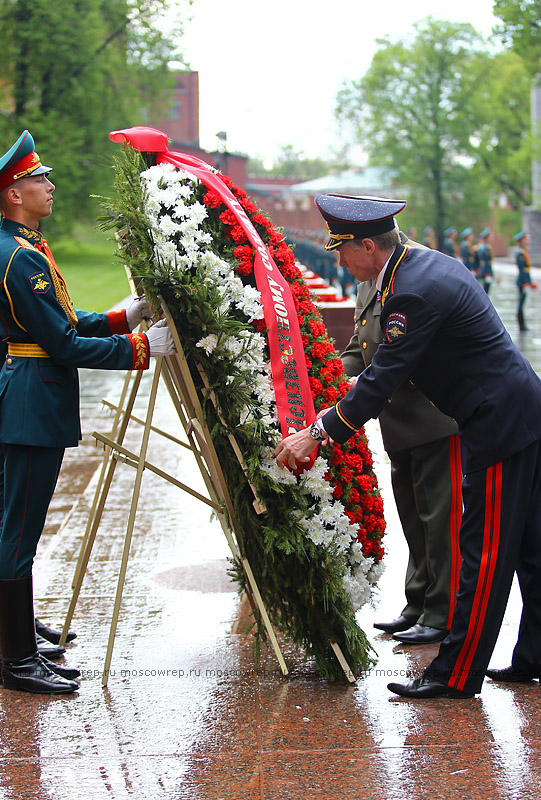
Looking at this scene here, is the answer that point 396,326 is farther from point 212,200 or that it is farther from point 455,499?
point 455,499

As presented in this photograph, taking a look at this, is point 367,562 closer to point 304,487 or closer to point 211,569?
point 304,487

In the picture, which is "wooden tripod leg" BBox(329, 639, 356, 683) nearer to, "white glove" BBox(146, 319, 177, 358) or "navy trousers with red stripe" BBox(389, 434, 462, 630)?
"navy trousers with red stripe" BBox(389, 434, 462, 630)

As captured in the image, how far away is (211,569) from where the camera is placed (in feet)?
17.7

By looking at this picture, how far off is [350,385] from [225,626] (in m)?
1.29

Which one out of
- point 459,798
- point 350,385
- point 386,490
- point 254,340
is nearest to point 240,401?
point 254,340

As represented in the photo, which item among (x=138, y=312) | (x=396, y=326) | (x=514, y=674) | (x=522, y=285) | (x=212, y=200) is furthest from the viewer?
(x=522, y=285)

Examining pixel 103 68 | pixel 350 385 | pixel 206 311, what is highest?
pixel 103 68

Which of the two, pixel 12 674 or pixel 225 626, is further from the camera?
pixel 225 626

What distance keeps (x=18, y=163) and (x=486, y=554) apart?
7.66ft

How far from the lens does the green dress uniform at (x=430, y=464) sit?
13.7 ft

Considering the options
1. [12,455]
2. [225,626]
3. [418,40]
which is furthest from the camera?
[418,40]

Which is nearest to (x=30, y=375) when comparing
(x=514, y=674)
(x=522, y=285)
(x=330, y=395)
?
(x=330, y=395)

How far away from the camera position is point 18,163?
12.5 ft

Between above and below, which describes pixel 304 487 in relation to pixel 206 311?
below
